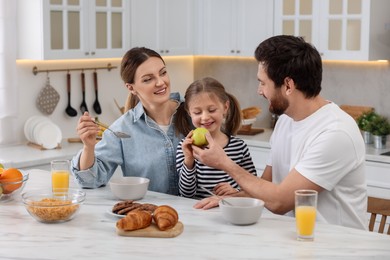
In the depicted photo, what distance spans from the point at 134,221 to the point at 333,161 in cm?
79

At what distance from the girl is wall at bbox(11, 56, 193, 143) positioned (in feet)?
7.37

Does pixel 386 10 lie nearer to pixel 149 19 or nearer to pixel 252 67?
pixel 252 67

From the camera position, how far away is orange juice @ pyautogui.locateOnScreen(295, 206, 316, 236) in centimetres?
242

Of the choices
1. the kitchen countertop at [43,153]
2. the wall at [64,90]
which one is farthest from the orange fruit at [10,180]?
the wall at [64,90]

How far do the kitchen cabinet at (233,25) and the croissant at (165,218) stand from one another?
10.4ft

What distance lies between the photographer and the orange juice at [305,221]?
242cm

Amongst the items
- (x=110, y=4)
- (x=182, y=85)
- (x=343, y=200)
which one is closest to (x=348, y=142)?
(x=343, y=200)

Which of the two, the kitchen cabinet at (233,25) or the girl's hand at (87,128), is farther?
the kitchen cabinet at (233,25)

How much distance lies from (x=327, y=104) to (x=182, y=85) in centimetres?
354

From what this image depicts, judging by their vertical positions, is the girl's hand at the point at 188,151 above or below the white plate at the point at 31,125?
above

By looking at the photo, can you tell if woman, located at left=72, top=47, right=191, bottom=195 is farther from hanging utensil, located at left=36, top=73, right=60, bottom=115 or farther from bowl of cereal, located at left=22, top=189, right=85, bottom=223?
hanging utensil, located at left=36, top=73, right=60, bottom=115

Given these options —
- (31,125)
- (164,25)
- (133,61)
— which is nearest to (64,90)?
(31,125)

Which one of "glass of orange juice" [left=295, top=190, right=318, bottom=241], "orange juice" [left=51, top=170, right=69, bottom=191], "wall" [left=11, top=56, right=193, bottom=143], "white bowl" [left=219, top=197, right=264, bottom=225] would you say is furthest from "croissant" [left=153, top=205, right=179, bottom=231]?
"wall" [left=11, top=56, right=193, bottom=143]

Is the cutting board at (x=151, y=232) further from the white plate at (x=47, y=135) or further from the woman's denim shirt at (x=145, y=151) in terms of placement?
the white plate at (x=47, y=135)
